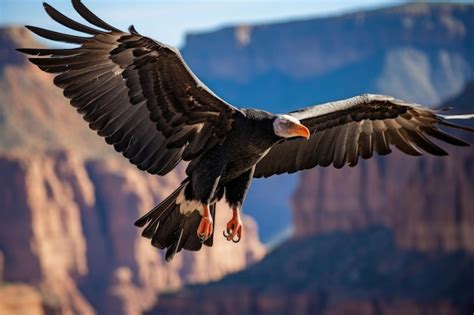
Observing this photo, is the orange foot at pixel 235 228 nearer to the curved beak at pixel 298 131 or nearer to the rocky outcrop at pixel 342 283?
the curved beak at pixel 298 131

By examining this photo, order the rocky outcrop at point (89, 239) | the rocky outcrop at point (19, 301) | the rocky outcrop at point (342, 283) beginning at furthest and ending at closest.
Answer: the rocky outcrop at point (89, 239) < the rocky outcrop at point (19, 301) < the rocky outcrop at point (342, 283)

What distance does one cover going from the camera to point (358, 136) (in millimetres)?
16547

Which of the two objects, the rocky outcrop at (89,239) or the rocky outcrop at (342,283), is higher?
the rocky outcrop at (89,239)

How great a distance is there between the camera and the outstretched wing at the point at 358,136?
53.5 feet

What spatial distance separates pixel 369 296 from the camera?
97.0 meters

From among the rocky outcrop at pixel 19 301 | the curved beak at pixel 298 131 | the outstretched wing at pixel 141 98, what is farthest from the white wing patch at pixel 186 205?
the rocky outcrop at pixel 19 301

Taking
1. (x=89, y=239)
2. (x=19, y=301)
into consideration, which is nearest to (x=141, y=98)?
(x=19, y=301)

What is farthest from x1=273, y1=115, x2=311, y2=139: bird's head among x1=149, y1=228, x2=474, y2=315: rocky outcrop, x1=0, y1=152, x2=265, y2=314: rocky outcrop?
x1=0, y1=152, x2=265, y2=314: rocky outcrop

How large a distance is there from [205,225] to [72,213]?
138762mm

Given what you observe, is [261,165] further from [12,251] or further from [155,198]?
[155,198]

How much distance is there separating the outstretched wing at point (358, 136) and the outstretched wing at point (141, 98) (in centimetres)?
155

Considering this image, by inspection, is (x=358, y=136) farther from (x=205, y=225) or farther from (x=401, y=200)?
(x=401, y=200)

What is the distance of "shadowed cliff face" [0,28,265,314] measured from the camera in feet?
466

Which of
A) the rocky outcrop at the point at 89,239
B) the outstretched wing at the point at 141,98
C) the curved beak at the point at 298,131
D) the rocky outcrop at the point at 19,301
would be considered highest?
the rocky outcrop at the point at 89,239
